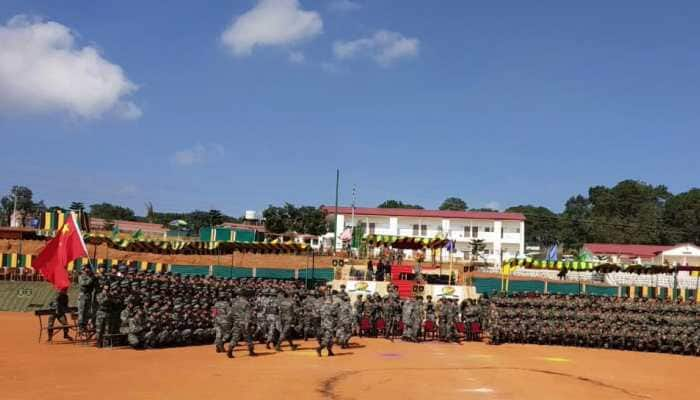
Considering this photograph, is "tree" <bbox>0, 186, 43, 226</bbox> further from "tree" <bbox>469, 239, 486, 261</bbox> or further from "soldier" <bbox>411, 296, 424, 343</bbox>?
"soldier" <bbox>411, 296, 424, 343</bbox>

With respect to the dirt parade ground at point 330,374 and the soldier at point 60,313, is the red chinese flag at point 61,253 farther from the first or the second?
the dirt parade ground at point 330,374

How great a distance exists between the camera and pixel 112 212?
4707 inches

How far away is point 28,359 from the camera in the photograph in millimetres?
14836

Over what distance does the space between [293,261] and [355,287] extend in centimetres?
2427

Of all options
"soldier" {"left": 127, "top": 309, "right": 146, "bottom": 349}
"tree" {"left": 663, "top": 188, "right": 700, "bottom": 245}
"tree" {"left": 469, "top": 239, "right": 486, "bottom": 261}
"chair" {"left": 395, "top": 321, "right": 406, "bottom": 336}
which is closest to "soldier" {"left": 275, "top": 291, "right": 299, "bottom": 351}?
"soldier" {"left": 127, "top": 309, "right": 146, "bottom": 349}

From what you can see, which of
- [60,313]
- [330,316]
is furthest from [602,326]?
[60,313]

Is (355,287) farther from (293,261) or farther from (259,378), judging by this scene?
(293,261)

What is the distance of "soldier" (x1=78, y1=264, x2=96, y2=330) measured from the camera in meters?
18.0

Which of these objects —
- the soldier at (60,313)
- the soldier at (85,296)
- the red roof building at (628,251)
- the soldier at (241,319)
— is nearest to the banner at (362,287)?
the soldier at (241,319)

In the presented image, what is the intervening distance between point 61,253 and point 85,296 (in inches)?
55.6

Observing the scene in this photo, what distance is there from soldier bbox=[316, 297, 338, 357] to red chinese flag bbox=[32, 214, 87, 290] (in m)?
7.04

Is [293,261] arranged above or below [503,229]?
below

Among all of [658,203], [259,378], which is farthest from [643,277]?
[658,203]

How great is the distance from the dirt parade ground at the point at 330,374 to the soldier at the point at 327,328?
42 centimetres
